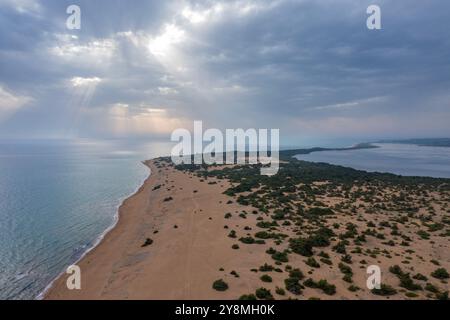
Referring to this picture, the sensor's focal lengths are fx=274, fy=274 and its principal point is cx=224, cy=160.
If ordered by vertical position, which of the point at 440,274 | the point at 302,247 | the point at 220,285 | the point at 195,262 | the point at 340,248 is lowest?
the point at 195,262

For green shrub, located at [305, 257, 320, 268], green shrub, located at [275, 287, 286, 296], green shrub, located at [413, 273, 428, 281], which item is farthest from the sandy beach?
green shrub, located at [413, 273, 428, 281]

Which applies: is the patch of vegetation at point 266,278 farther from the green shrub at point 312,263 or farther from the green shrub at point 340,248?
the green shrub at point 340,248

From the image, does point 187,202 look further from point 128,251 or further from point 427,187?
point 427,187

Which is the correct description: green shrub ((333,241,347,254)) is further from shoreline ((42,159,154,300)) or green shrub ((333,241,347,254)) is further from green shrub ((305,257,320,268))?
shoreline ((42,159,154,300))

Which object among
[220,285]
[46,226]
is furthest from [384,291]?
[46,226]

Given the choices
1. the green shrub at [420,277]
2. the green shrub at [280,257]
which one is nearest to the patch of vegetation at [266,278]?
the green shrub at [280,257]

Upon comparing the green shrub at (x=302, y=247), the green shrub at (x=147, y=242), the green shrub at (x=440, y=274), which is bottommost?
the green shrub at (x=147, y=242)

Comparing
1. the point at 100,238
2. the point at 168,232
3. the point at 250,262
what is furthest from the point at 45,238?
the point at 250,262

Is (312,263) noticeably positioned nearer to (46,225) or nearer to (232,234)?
(232,234)
